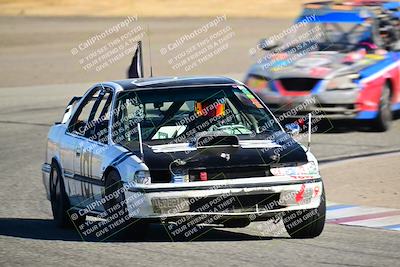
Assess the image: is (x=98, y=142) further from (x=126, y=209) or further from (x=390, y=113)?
(x=390, y=113)

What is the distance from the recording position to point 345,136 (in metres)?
16.6

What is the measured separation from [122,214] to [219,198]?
30.0 inches

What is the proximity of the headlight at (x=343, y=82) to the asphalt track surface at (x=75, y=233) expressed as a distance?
2.52 ft

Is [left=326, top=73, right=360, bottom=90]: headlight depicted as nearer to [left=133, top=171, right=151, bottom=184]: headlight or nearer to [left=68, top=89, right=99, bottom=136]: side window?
[left=68, top=89, right=99, bottom=136]: side window

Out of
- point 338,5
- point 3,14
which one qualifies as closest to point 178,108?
point 338,5

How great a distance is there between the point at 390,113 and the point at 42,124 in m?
6.05

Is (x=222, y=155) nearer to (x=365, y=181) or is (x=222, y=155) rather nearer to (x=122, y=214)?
(x=122, y=214)

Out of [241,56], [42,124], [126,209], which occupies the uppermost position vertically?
[126,209]

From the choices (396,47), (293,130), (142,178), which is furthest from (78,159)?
(396,47)

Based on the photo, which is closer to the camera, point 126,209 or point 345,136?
point 126,209

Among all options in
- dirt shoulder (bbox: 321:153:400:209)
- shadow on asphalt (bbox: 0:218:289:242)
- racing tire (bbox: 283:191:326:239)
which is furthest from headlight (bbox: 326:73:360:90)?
racing tire (bbox: 283:191:326:239)

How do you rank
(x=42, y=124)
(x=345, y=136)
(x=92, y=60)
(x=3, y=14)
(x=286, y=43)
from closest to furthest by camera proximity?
(x=345, y=136) < (x=286, y=43) < (x=42, y=124) < (x=92, y=60) < (x=3, y=14)

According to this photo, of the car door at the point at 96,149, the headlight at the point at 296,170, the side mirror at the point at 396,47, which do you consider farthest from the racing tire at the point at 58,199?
the side mirror at the point at 396,47

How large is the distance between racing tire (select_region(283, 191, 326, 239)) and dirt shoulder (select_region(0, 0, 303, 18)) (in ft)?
121
